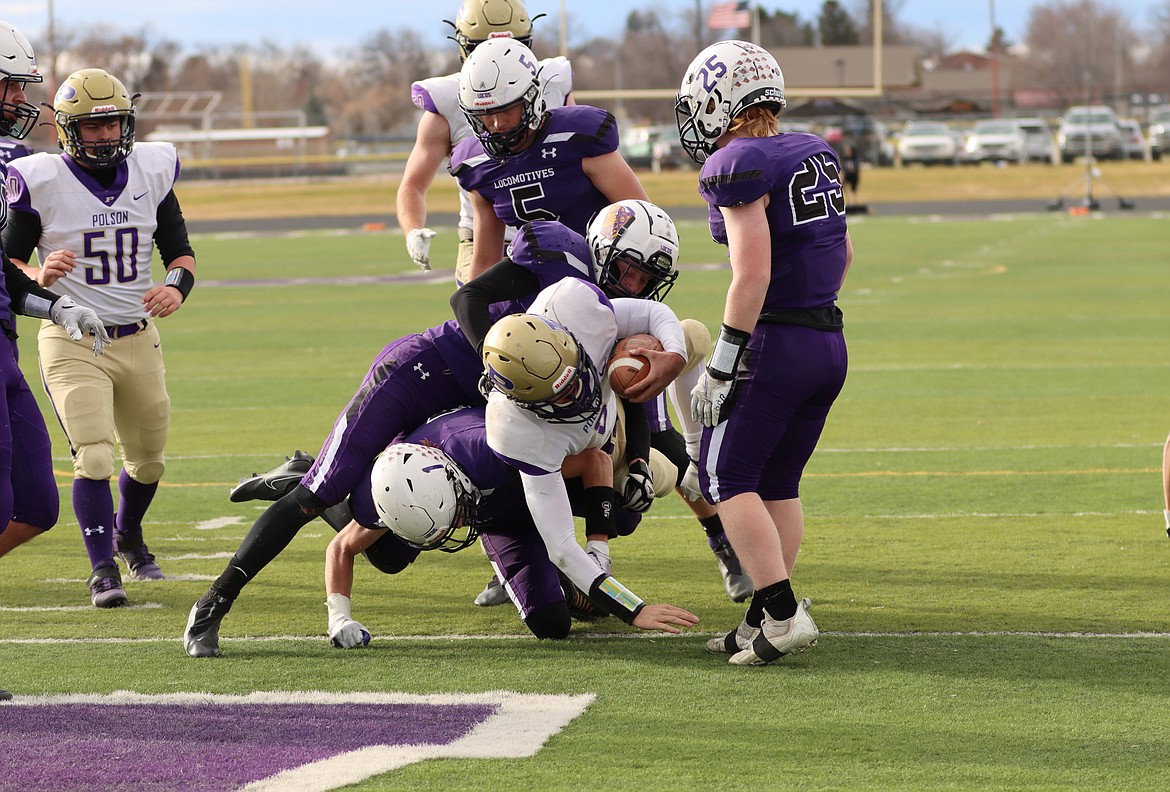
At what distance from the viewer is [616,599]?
15.5ft

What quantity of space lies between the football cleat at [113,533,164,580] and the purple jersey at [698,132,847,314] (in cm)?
285

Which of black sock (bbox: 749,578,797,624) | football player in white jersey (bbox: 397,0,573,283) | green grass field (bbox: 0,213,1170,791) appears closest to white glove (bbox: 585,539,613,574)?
green grass field (bbox: 0,213,1170,791)

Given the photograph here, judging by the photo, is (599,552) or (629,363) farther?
(599,552)

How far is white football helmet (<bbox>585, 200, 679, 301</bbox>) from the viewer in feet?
16.3

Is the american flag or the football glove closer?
the football glove

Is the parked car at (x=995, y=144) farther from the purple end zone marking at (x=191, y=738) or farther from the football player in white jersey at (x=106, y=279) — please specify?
the purple end zone marking at (x=191, y=738)

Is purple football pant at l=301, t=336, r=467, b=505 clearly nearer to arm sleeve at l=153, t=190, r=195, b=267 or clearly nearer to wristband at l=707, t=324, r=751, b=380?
wristband at l=707, t=324, r=751, b=380

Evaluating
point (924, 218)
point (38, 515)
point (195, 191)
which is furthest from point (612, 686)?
point (195, 191)

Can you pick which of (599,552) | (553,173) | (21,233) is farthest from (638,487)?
(21,233)

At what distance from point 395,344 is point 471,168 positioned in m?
0.75

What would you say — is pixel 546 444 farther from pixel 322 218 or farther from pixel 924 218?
pixel 322 218

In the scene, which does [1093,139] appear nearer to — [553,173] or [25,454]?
[553,173]

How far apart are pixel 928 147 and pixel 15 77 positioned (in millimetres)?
39563

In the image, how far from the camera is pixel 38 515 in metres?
5.08
